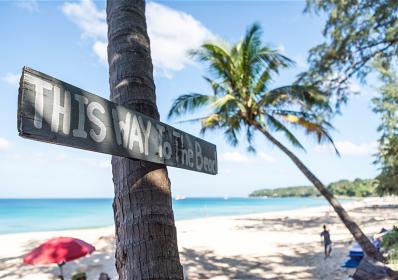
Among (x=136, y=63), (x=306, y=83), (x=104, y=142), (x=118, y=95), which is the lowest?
(x=104, y=142)

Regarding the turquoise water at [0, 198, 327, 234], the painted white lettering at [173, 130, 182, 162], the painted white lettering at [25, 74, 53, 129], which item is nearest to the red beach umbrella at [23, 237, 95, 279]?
the painted white lettering at [173, 130, 182, 162]

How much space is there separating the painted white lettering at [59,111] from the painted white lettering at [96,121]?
9cm

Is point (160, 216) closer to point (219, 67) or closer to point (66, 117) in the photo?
point (66, 117)

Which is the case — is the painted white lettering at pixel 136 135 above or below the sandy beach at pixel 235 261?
above

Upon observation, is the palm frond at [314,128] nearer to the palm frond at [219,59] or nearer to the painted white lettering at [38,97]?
the palm frond at [219,59]

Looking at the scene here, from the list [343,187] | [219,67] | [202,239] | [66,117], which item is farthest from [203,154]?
[343,187]

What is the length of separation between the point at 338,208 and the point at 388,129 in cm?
1769

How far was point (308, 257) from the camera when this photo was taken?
12.0 meters

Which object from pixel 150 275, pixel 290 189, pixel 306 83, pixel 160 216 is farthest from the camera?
pixel 290 189

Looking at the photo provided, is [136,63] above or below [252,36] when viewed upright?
below

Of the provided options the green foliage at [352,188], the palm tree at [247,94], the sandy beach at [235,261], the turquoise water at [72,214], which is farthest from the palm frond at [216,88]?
the green foliage at [352,188]

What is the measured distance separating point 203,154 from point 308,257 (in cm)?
1156

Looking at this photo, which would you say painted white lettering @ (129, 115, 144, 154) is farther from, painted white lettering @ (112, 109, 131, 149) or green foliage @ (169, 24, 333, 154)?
green foliage @ (169, 24, 333, 154)

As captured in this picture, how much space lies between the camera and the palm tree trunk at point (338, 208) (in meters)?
7.62
